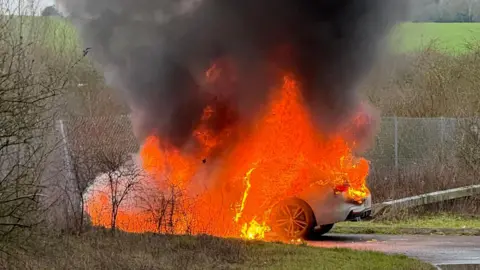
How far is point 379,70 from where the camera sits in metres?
13.2

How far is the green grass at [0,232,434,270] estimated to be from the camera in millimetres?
8078

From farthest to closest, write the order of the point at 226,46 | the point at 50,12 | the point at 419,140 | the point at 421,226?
the point at 419,140 < the point at 421,226 < the point at 226,46 < the point at 50,12

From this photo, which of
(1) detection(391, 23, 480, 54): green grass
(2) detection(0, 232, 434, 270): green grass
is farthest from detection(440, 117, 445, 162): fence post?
(2) detection(0, 232, 434, 270): green grass

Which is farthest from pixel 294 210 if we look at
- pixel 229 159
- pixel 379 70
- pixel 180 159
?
pixel 379 70

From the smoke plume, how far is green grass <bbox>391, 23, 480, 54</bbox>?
94 centimetres

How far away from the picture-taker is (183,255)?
8.70 m

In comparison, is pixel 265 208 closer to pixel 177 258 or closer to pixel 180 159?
pixel 180 159

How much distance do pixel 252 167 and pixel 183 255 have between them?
349cm

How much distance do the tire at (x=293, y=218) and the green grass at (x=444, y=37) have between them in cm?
364

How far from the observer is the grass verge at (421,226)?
13805mm

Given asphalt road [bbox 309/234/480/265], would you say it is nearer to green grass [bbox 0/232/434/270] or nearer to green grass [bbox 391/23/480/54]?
green grass [bbox 0/232/434/270]

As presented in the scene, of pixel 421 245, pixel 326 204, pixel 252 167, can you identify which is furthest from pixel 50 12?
pixel 421 245

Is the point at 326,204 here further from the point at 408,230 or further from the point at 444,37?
the point at 444,37

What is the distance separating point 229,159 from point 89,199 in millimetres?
2578
